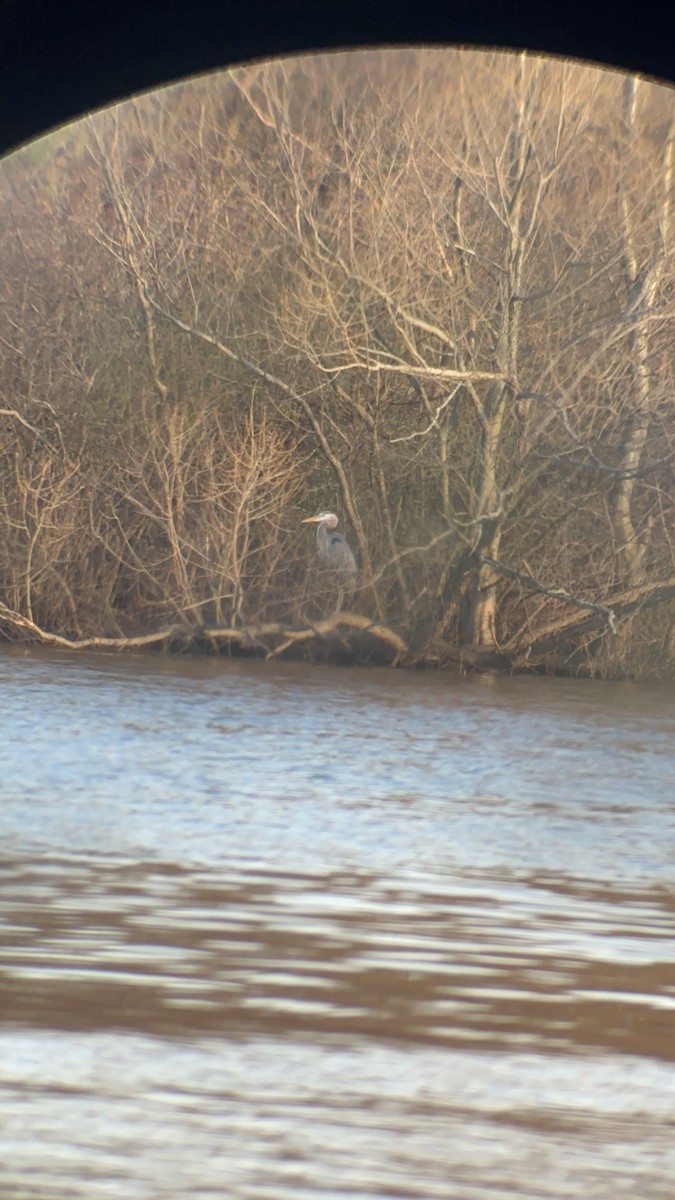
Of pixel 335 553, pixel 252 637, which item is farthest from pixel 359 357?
pixel 252 637

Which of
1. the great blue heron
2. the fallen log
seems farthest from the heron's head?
the fallen log

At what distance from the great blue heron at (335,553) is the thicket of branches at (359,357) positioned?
0.18m

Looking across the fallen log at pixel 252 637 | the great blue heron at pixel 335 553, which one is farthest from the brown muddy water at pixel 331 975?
the fallen log at pixel 252 637

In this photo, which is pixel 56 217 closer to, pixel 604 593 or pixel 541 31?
pixel 604 593

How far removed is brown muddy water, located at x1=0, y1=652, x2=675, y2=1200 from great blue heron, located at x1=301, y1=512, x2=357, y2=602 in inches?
219

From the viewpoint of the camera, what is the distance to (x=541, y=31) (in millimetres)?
5547

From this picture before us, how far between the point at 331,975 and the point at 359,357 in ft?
34.9

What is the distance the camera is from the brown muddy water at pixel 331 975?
3.21 meters

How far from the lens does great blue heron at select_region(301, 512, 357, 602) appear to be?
15.2m

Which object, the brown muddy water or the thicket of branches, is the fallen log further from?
the brown muddy water

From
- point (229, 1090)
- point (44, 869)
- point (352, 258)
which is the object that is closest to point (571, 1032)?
point (229, 1090)

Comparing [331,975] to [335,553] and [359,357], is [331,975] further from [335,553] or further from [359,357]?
[335,553]

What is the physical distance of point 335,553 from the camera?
50.4 ft

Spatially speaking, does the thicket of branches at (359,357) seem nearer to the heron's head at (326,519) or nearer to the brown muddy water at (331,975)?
the heron's head at (326,519)
